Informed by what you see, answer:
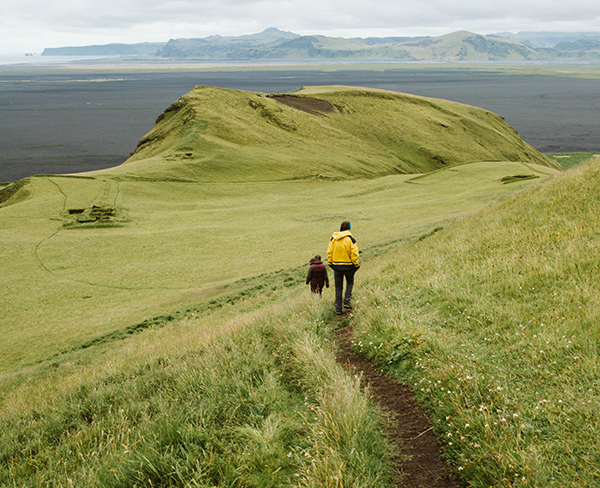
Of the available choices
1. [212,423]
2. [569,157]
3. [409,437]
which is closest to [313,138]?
[569,157]

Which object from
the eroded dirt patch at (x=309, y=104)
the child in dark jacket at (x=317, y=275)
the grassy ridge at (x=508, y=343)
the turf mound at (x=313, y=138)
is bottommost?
the child in dark jacket at (x=317, y=275)

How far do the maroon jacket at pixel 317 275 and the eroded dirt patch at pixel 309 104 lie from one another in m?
81.5

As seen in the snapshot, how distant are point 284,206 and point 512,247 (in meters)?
34.2

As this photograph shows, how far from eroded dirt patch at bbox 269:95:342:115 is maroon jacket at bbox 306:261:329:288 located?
268 ft

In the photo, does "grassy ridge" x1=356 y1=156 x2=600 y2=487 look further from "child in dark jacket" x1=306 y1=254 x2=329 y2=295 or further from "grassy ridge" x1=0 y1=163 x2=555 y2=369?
"grassy ridge" x1=0 y1=163 x2=555 y2=369

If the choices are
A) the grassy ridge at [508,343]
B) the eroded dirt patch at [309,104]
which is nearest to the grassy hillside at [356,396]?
the grassy ridge at [508,343]

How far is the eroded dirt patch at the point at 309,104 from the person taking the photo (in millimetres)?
89550

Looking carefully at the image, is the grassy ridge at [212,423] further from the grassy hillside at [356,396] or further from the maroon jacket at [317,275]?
the maroon jacket at [317,275]

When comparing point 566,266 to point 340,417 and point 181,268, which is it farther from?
point 181,268

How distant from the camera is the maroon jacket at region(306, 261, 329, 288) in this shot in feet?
39.8

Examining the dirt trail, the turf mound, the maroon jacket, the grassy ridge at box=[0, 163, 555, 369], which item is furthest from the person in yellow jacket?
the turf mound

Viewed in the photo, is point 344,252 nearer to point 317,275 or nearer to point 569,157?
point 317,275

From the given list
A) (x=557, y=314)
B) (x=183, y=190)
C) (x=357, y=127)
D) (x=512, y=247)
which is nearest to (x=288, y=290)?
(x=512, y=247)

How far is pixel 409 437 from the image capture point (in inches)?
204
